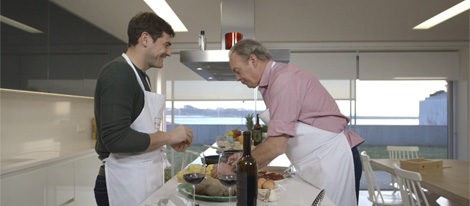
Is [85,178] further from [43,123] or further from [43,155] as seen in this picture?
[43,123]

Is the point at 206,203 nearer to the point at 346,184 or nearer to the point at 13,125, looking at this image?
the point at 346,184

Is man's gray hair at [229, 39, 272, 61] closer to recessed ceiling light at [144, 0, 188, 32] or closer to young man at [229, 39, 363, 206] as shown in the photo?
young man at [229, 39, 363, 206]

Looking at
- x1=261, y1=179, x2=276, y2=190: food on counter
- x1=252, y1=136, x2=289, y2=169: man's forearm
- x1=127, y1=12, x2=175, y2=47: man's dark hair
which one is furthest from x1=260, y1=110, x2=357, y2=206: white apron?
x1=127, y1=12, x2=175, y2=47: man's dark hair

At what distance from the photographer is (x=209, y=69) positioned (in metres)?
2.93

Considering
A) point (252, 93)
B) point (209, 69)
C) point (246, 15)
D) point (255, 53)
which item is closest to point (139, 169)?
point (255, 53)

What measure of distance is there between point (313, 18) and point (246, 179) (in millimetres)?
3309

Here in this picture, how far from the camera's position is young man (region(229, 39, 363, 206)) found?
1594mm

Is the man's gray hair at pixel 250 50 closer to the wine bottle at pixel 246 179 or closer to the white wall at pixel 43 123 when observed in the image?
the wine bottle at pixel 246 179

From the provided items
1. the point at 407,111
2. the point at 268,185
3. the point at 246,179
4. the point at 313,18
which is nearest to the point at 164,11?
the point at 313,18

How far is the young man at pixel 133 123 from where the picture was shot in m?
1.29

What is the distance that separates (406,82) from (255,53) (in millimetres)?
4589

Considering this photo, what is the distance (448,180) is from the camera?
242 cm

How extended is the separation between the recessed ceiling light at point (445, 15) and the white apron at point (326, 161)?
2.70 m

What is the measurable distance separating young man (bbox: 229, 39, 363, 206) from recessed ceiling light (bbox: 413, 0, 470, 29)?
266cm
